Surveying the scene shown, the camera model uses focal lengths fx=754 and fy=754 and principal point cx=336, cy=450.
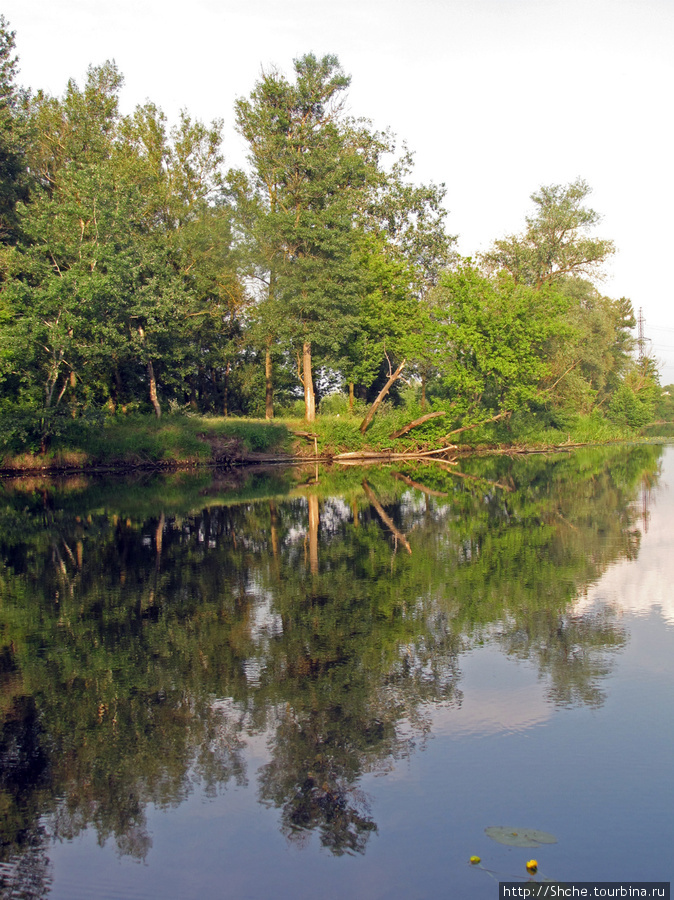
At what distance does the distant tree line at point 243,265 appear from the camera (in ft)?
114

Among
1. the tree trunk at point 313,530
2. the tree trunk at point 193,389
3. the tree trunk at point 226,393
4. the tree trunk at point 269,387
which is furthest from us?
the tree trunk at point 226,393

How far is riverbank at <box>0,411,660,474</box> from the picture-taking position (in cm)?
3569

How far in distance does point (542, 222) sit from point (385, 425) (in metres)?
21.6

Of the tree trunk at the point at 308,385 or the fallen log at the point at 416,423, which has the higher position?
the tree trunk at the point at 308,385

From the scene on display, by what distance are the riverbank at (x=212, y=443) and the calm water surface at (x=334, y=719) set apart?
915 inches

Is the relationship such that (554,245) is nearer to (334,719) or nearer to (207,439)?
(207,439)

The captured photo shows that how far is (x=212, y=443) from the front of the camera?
39.3 metres

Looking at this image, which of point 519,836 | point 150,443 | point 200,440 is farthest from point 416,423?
point 519,836

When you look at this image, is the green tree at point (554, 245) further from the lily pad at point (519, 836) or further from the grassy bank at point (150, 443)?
the lily pad at point (519, 836)

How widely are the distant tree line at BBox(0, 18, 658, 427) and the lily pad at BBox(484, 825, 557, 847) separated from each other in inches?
1237

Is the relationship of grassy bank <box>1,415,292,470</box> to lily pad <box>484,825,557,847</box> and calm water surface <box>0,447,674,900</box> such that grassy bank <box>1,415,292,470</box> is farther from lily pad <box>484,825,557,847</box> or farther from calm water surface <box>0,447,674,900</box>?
lily pad <box>484,825,557,847</box>

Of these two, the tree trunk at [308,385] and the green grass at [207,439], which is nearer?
the green grass at [207,439]

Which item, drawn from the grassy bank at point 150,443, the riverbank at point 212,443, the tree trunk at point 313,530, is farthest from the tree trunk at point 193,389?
the tree trunk at point 313,530

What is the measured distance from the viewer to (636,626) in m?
8.62
